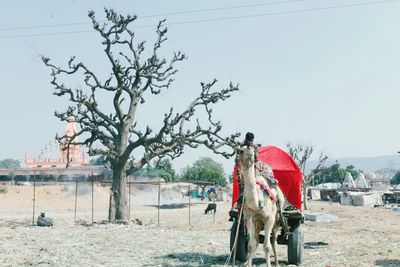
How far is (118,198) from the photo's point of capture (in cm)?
2708

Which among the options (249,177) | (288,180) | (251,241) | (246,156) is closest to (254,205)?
(249,177)

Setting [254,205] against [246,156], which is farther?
[254,205]

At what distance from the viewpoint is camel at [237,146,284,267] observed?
1041cm

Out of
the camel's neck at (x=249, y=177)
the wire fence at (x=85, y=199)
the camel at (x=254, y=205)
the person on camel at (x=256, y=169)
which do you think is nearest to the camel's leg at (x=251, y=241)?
the camel at (x=254, y=205)

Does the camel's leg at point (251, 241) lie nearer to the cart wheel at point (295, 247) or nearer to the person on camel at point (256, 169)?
the person on camel at point (256, 169)

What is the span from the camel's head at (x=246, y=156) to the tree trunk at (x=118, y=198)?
17.6 meters

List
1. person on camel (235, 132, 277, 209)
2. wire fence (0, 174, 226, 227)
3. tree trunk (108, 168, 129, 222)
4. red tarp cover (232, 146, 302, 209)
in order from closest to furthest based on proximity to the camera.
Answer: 1. person on camel (235, 132, 277, 209)
2. red tarp cover (232, 146, 302, 209)
3. tree trunk (108, 168, 129, 222)
4. wire fence (0, 174, 226, 227)

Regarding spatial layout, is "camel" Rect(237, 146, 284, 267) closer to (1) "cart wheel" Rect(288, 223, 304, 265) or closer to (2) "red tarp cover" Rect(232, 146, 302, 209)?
(1) "cart wheel" Rect(288, 223, 304, 265)

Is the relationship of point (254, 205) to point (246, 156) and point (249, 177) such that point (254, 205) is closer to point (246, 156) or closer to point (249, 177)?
point (249, 177)

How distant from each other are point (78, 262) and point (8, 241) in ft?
16.5

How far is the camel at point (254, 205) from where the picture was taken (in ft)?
34.2

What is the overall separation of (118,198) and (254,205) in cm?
1757

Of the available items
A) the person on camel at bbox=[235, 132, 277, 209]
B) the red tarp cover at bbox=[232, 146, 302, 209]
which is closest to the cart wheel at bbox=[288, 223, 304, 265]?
the red tarp cover at bbox=[232, 146, 302, 209]

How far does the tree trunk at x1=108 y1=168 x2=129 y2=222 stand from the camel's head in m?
17.6
